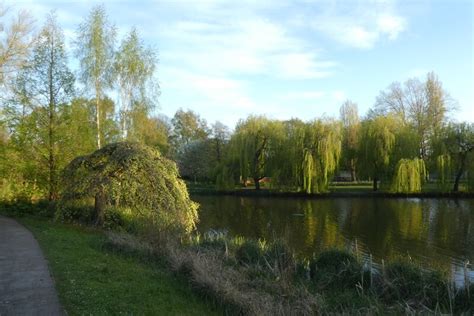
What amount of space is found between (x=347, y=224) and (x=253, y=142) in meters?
21.0

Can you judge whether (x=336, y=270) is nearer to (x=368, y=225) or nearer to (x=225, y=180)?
(x=368, y=225)

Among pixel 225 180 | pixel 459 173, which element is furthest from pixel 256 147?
pixel 459 173

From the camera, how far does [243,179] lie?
4425 cm

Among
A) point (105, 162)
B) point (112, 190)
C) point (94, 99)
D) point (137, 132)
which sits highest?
point (94, 99)

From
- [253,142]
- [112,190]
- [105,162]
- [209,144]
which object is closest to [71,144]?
[105,162]

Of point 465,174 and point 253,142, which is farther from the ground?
point 253,142

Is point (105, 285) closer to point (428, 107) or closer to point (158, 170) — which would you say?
point (158, 170)

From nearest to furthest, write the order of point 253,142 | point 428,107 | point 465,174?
point 465,174, point 253,142, point 428,107

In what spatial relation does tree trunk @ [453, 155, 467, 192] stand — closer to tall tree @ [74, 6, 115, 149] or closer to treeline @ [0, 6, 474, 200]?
treeline @ [0, 6, 474, 200]

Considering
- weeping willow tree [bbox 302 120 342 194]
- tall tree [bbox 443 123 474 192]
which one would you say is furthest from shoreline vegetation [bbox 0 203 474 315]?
tall tree [bbox 443 123 474 192]

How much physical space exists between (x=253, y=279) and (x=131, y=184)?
261 inches

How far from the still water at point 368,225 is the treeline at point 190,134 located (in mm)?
5154

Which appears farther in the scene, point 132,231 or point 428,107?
point 428,107

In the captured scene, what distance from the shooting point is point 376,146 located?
3834 centimetres
